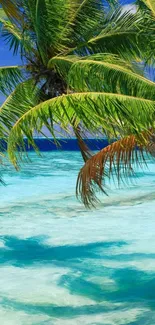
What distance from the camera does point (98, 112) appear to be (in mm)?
4504

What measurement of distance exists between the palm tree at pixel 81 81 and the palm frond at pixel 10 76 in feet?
0.04

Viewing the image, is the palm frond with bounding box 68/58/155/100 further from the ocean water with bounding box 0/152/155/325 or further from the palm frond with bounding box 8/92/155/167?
the ocean water with bounding box 0/152/155/325

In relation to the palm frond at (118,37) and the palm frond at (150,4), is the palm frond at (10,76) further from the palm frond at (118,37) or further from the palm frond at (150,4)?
the palm frond at (150,4)

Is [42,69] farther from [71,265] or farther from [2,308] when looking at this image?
[71,265]

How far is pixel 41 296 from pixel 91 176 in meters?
2.23

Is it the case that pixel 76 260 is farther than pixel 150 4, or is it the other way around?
pixel 76 260

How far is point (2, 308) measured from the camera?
22.3 feet

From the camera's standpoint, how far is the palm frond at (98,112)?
4363 mm

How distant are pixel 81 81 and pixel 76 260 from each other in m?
4.76

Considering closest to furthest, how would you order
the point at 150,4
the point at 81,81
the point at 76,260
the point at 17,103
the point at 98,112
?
the point at 98,112
the point at 81,81
the point at 150,4
the point at 17,103
the point at 76,260

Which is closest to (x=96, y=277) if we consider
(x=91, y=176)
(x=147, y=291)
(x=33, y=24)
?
(x=147, y=291)

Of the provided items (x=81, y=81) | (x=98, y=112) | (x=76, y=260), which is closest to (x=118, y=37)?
(x=81, y=81)

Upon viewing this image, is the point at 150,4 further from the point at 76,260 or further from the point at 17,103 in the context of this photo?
the point at 76,260

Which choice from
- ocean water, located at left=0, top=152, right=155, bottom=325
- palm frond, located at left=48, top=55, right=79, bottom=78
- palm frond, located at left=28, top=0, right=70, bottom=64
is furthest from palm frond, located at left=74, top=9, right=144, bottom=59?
ocean water, located at left=0, top=152, right=155, bottom=325
